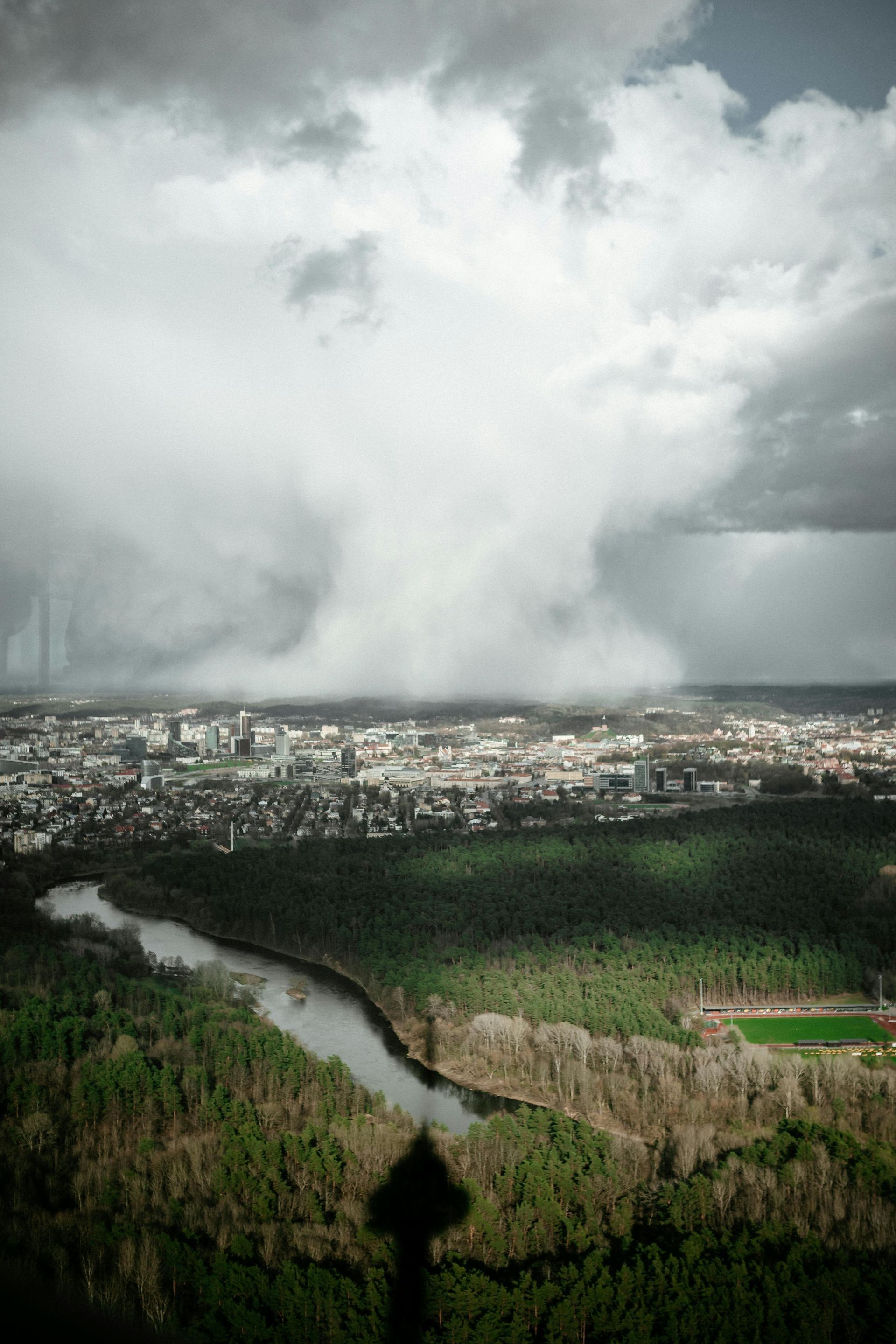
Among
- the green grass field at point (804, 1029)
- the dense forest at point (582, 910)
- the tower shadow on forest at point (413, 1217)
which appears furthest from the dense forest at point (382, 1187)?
the dense forest at point (582, 910)

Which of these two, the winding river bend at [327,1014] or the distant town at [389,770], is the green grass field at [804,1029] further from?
the distant town at [389,770]

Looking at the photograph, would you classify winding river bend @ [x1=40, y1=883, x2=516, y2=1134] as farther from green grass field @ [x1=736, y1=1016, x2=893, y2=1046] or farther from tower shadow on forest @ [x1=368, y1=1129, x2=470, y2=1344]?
green grass field @ [x1=736, y1=1016, x2=893, y2=1046]

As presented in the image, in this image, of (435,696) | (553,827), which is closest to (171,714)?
(553,827)

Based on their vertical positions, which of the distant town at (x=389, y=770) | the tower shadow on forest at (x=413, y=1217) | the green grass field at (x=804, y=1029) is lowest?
the green grass field at (x=804, y=1029)

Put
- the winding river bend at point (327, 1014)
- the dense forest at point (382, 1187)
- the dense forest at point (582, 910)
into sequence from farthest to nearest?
the dense forest at point (582, 910) < the winding river bend at point (327, 1014) < the dense forest at point (382, 1187)

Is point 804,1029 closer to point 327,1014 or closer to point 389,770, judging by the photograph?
point 327,1014

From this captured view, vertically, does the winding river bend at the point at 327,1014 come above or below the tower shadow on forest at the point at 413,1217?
below

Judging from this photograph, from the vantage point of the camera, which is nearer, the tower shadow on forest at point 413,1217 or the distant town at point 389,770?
the tower shadow on forest at point 413,1217
